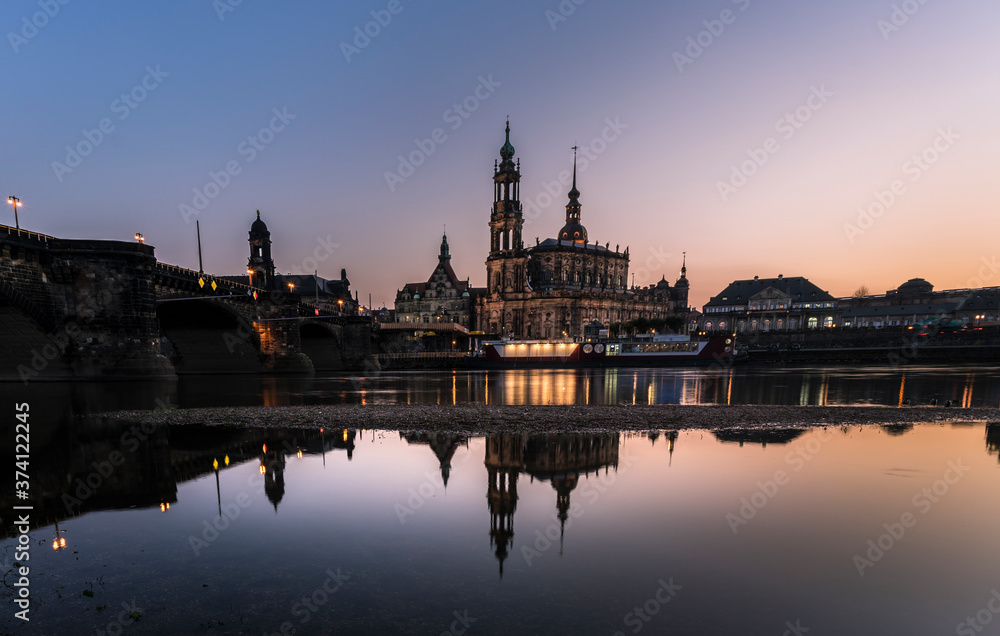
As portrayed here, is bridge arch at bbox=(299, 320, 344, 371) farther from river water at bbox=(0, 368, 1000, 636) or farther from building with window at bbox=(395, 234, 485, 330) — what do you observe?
building with window at bbox=(395, 234, 485, 330)

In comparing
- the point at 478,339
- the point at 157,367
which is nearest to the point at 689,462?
the point at 157,367

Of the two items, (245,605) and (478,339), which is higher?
(245,605)

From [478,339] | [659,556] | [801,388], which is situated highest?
[659,556]

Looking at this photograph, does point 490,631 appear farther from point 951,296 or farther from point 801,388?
point 951,296

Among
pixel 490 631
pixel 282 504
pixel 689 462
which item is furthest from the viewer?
pixel 689 462

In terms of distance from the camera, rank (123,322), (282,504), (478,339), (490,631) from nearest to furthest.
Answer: (490,631) < (282,504) < (123,322) < (478,339)

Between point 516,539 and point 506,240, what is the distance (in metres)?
122

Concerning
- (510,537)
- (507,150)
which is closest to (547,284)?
(507,150)

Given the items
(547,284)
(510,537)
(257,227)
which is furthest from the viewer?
(547,284)

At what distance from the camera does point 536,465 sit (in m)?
11.3

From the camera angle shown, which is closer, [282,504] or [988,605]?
[988,605]

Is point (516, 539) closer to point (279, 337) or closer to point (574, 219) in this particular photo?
point (279, 337)

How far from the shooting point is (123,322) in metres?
33.7

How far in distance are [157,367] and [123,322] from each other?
4.22 metres
